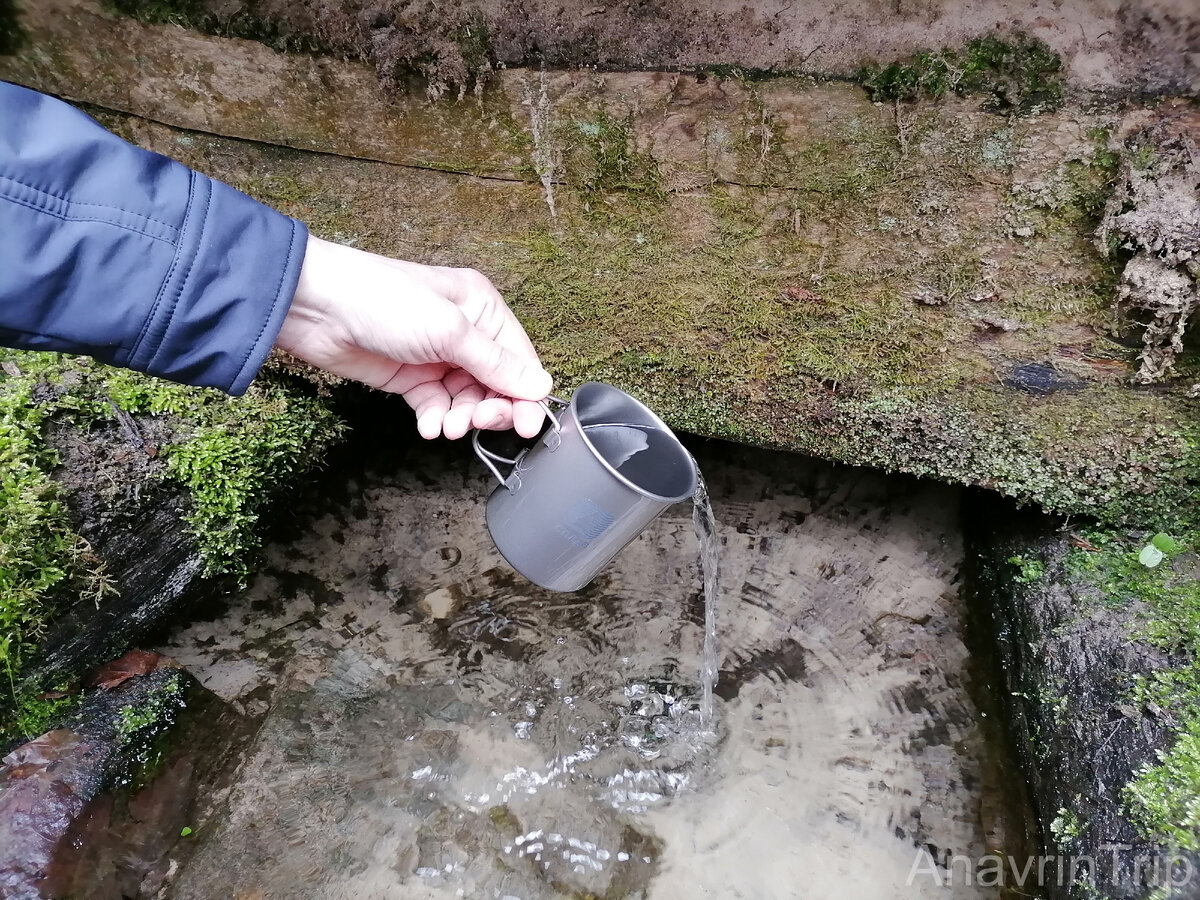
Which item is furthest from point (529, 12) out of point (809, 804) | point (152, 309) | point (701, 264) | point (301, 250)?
point (809, 804)

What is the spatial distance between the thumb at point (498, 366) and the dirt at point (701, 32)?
1.05 meters

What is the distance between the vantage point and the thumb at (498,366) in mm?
1742

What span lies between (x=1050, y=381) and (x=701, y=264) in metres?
1.19

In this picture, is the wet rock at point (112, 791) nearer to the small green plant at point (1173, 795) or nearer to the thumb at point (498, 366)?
the thumb at point (498, 366)

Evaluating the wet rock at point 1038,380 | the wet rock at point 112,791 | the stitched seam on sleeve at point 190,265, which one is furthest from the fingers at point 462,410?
the wet rock at point 1038,380

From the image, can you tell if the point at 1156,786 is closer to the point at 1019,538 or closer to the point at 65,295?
the point at 1019,538

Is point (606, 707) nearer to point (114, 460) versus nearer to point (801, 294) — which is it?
point (801, 294)

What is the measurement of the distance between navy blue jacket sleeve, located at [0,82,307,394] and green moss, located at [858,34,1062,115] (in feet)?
5.81

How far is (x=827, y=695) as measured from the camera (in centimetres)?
265

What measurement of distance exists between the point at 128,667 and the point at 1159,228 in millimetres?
3402

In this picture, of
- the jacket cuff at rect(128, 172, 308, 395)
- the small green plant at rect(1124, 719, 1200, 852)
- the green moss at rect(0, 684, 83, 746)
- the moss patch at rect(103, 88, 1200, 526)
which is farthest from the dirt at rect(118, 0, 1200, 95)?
the green moss at rect(0, 684, 83, 746)

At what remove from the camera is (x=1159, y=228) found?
6.35 ft

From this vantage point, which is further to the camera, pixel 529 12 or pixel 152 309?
pixel 529 12

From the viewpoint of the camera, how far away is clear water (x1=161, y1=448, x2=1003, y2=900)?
2.25m
